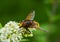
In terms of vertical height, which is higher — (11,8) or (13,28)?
(11,8)

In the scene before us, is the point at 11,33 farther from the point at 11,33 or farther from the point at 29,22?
the point at 29,22

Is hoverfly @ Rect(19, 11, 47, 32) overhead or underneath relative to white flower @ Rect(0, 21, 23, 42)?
overhead

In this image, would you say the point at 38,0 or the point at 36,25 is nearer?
the point at 36,25

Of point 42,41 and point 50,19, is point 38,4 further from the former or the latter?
point 42,41

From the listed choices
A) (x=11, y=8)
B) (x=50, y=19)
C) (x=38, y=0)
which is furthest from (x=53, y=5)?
(x=11, y=8)

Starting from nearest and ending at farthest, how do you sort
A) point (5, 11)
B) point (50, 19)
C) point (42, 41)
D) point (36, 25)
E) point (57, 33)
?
point (36, 25) < point (42, 41) < point (50, 19) < point (57, 33) < point (5, 11)

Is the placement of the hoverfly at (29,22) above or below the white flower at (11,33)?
above

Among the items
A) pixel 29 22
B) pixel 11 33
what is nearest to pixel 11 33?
pixel 11 33

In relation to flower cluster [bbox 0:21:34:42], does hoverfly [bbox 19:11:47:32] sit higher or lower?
higher

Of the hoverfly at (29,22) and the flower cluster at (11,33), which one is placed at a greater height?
the hoverfly at (29,22)

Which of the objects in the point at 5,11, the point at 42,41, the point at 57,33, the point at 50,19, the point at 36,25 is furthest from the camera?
the point at 5,11

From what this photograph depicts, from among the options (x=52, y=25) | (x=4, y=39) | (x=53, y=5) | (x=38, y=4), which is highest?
(x=38, y=4)
